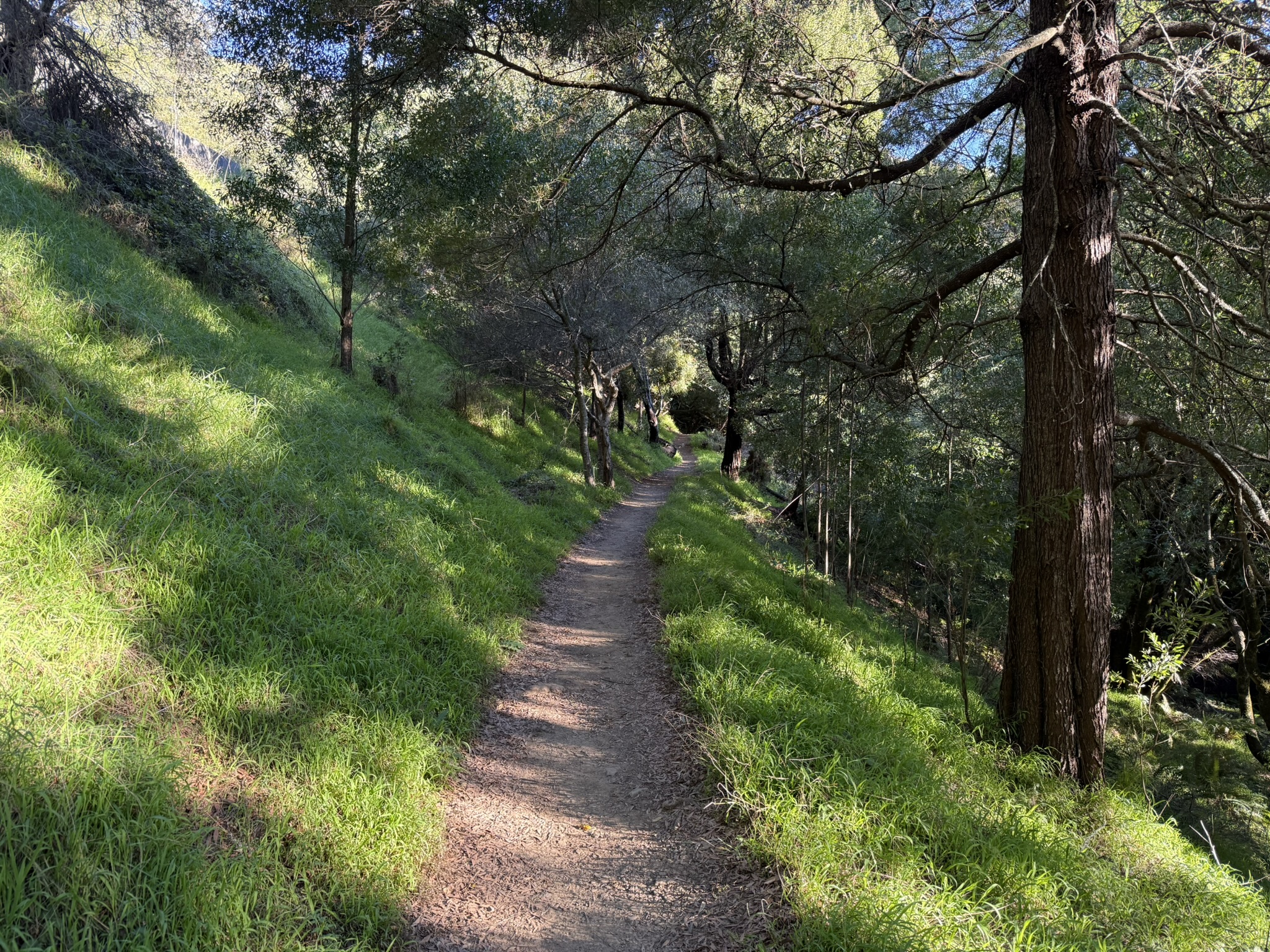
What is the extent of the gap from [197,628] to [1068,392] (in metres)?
5.70

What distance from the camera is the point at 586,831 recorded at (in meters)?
3.76

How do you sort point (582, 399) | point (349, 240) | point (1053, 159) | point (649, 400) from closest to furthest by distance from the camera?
point (1053, 159)
point (349, 240)
point (582, 399)
point (649, 400)

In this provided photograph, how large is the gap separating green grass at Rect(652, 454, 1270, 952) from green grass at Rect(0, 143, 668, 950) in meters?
1.75

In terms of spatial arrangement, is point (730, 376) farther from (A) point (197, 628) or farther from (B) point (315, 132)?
(A) point (197, 628)

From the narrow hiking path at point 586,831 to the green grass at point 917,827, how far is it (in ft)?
0.89

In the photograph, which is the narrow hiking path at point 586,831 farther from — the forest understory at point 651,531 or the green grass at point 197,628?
the green grass at point 197,628

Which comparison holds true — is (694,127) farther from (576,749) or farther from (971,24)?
(576,749)

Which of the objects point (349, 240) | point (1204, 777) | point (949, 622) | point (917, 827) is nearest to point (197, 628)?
point (917, 827)

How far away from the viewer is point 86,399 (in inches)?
202

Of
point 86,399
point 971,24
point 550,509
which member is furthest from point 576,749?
point 550,509

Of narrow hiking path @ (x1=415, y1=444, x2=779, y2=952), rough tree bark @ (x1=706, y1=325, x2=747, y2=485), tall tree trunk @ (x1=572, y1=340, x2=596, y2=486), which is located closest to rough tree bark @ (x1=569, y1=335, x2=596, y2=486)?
tall tree trunk @ (x1=572, y1=340, x2=596, y2=486)

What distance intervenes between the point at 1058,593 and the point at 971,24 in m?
4.56

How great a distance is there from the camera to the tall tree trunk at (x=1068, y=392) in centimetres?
452

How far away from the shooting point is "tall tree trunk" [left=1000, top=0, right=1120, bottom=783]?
4.52 metres
